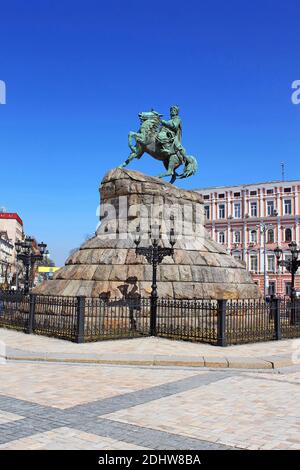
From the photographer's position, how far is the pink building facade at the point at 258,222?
6806 centimetres

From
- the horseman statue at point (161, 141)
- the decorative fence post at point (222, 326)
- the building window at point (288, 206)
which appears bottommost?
the decorative fence post at point (222, 326)

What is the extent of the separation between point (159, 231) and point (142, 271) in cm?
298

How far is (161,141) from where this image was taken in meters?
21.7

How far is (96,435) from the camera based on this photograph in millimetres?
5086

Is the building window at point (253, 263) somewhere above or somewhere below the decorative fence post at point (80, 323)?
above

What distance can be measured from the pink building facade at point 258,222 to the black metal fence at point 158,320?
51674 millimetres

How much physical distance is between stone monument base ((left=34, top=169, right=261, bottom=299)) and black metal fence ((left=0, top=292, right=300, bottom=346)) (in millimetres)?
1463

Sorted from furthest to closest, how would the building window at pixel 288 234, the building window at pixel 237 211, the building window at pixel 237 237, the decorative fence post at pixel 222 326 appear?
the building window at pixel 237 211 < the building window at pixel 237 237 < the building window at pixel 288 234 < the decorative fence post at pixel 222 326

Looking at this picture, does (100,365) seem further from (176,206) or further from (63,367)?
(176,206)

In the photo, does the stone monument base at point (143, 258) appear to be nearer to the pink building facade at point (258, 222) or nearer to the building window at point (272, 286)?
the pink building facade at point (258, 222)

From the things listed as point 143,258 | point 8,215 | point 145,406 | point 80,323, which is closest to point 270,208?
point 143,258

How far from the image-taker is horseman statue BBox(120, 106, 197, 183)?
843 inches

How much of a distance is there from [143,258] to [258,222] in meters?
55.6

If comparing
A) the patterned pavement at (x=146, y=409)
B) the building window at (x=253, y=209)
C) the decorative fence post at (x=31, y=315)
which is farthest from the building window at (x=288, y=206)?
the patterned pavement at (x=146, y=409)
